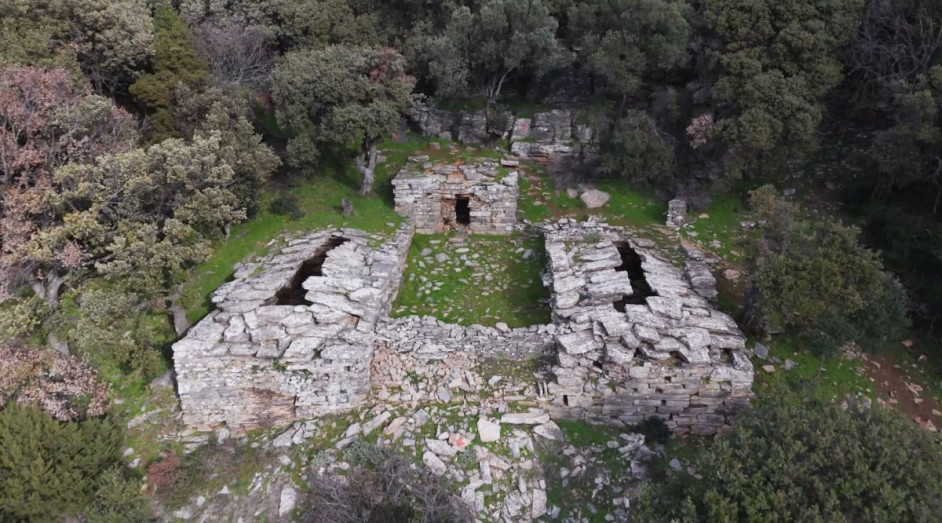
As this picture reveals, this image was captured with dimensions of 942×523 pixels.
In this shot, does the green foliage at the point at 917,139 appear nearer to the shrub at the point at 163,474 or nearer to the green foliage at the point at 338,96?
the green foliage at the point at 338,96

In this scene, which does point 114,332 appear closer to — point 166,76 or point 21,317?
point 21,317

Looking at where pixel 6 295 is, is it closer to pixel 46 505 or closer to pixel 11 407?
pixel 11 407

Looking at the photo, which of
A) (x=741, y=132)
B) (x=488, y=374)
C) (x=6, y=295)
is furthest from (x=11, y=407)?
(x=741, y=132)

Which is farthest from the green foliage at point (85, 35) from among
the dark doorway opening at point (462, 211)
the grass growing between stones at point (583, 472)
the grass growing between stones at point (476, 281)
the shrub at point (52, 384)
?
the grass growing between stones at point (583, 472)

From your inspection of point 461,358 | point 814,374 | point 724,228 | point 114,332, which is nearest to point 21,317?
point 114,332

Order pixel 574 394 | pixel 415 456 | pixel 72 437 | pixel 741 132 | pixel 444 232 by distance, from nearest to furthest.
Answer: pixel 72 437, pixel 415 456, pixel 574 394, pixel 741 132, pixel 444 232

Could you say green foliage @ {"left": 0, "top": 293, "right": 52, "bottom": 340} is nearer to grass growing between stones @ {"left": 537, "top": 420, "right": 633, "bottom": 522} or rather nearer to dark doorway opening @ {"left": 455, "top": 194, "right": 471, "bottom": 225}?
grass growing between stones @ {"left": 537, "top": 420, "right": 633, "bottom": 522}

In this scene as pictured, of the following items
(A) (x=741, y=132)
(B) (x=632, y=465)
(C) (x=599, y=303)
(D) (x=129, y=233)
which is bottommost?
(B) (x=632, y=465)

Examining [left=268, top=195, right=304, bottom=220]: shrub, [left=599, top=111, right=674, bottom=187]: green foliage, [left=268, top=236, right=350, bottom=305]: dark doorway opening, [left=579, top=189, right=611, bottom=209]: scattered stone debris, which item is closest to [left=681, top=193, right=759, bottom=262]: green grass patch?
[left=599, top=111, right=674, bottom=187]: green foliage
